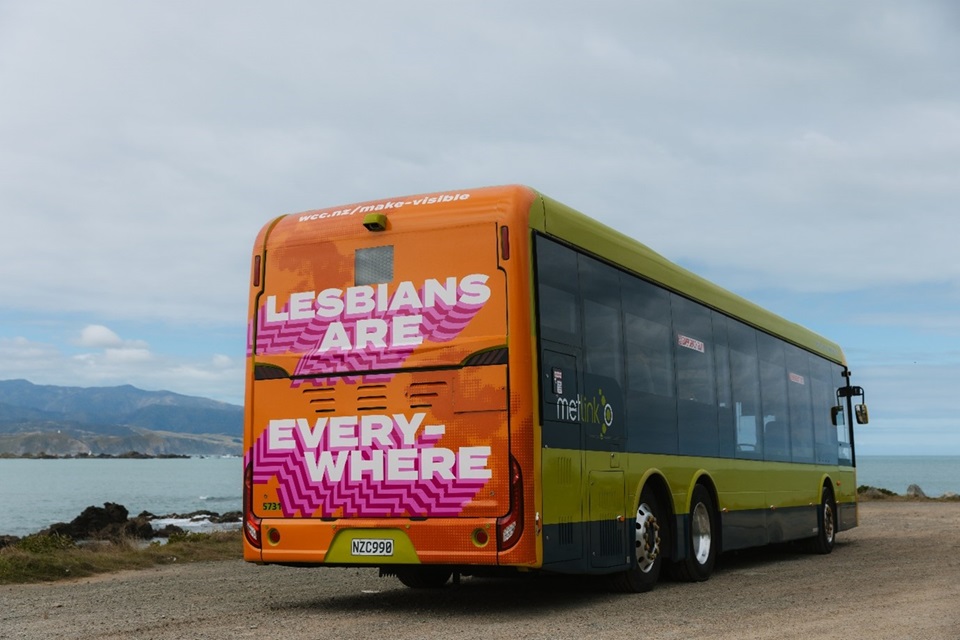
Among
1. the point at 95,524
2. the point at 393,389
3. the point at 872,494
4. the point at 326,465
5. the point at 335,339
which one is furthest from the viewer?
the point at 872,494

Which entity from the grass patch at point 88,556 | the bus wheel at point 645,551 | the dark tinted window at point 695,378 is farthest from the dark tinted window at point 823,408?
the grass patch at point 88,556

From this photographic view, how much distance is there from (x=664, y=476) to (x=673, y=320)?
1.84 metres

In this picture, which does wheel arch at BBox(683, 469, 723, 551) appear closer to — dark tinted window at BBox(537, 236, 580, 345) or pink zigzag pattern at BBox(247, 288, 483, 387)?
dark tinted window at BBox(537, 236, 580, 345)

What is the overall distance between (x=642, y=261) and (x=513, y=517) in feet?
13.0

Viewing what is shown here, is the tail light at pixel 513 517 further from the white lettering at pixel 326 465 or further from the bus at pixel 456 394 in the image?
the white lettering at pixel 326 465

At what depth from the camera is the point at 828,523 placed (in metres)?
19.2

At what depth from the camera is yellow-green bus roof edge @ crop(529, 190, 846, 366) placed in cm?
1031

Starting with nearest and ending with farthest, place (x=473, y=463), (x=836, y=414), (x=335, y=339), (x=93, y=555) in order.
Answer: (x=473, y=463), (x=335, y=339), (x=93, y=555), (x=836, y=414)

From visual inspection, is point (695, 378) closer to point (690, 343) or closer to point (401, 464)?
point (690, 343)

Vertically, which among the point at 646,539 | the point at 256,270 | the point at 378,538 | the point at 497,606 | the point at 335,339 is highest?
the point at 256,270

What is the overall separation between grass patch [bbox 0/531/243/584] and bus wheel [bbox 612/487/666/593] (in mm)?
8325

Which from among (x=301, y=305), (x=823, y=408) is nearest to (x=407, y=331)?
(x=301, y=305)

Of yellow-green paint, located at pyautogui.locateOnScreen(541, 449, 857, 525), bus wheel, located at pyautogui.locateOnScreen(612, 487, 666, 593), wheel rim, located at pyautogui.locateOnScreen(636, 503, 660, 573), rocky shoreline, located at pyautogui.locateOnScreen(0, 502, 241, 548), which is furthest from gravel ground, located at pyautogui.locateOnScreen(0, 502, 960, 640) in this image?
rocky shoreline, located at pyautogui.locateOnScreen(0, 502, 241, 548)

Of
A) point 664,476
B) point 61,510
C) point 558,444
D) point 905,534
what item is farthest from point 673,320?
point 61,510
